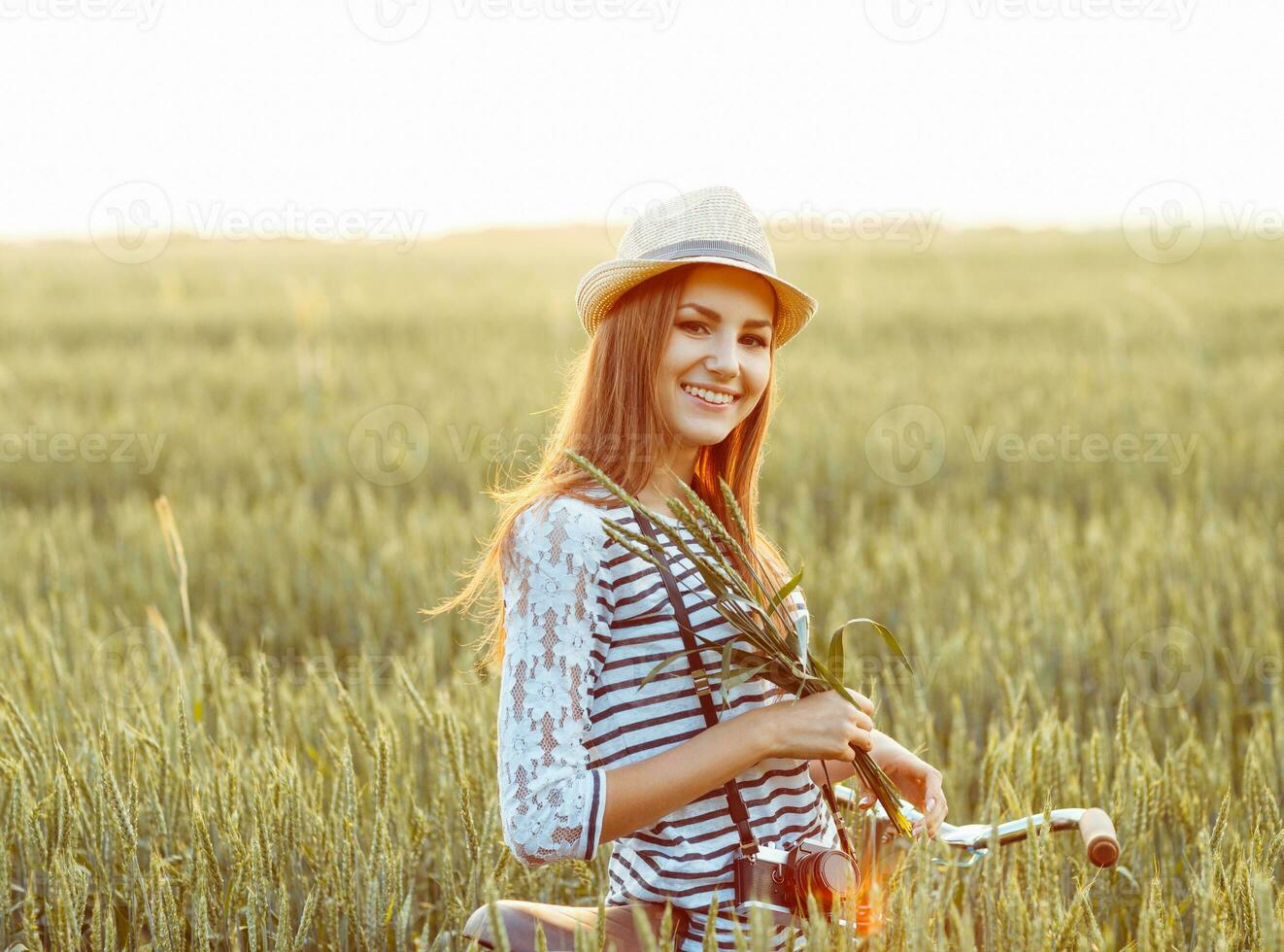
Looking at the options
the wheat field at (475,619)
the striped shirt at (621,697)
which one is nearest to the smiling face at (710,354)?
the striped shirt at (621,697)

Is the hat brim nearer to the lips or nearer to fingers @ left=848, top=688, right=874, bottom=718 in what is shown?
the lips

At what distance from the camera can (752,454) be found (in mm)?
1739

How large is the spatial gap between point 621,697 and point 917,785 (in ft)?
1.42

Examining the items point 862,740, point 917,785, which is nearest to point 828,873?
point 862,740

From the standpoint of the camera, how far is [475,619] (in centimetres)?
225

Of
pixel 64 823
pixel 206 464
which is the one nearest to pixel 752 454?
pixel 64 823

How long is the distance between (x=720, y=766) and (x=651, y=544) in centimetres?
27

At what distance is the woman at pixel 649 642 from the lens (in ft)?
4.30

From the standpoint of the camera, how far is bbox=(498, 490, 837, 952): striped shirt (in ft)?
4.33

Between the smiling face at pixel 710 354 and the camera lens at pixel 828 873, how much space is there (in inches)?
20.9

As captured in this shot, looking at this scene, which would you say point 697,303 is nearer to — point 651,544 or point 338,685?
point 651,544

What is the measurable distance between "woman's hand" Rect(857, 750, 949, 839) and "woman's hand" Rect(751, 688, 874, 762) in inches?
7.8

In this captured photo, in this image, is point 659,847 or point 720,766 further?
point 659,847

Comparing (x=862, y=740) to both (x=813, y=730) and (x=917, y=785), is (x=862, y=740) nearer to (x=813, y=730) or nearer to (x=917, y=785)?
(x=813, y=730)
